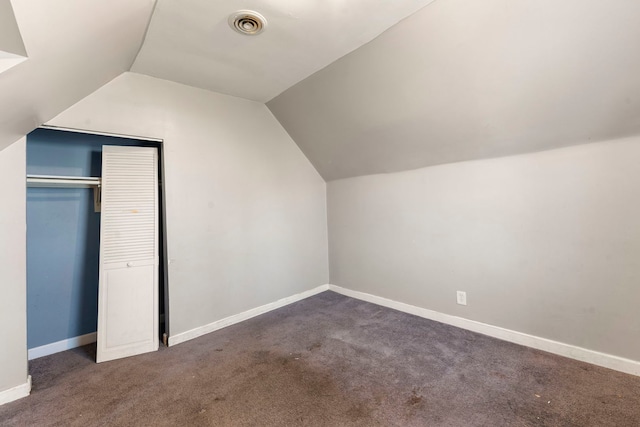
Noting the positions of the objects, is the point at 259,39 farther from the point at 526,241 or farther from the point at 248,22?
the point at 526,241

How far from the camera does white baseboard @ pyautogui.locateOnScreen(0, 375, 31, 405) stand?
1744 millimetres

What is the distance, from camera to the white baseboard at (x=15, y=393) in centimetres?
174

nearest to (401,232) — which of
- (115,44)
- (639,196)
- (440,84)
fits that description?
(440,84)

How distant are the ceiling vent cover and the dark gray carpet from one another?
8.00ft

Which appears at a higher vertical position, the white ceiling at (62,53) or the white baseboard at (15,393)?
the white ceiling at (62,53)

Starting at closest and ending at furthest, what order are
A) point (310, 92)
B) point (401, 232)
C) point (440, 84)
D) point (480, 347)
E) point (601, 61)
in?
point (601, 61) < point (440, 84) < point (480, 347) < point (310, 92) < point (401, 232)

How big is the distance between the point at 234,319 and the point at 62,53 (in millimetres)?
2510

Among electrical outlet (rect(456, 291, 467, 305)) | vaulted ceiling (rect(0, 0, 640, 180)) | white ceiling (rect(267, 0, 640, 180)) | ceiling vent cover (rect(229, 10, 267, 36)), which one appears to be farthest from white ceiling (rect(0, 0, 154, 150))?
electrical outlet (rect(456, 291, 467, 305))

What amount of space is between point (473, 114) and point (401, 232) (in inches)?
56.4

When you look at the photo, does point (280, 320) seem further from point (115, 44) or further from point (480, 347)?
point (115, 44)

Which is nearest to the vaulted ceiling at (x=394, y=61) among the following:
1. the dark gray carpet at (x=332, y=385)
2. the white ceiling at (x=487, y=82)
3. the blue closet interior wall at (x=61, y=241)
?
the white ceiling at (x=487, y=82)

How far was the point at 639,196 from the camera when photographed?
1839 mm

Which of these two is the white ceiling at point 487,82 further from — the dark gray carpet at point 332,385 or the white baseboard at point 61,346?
the white baseboard at point 61,346

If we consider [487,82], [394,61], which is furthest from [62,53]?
[487,82]
